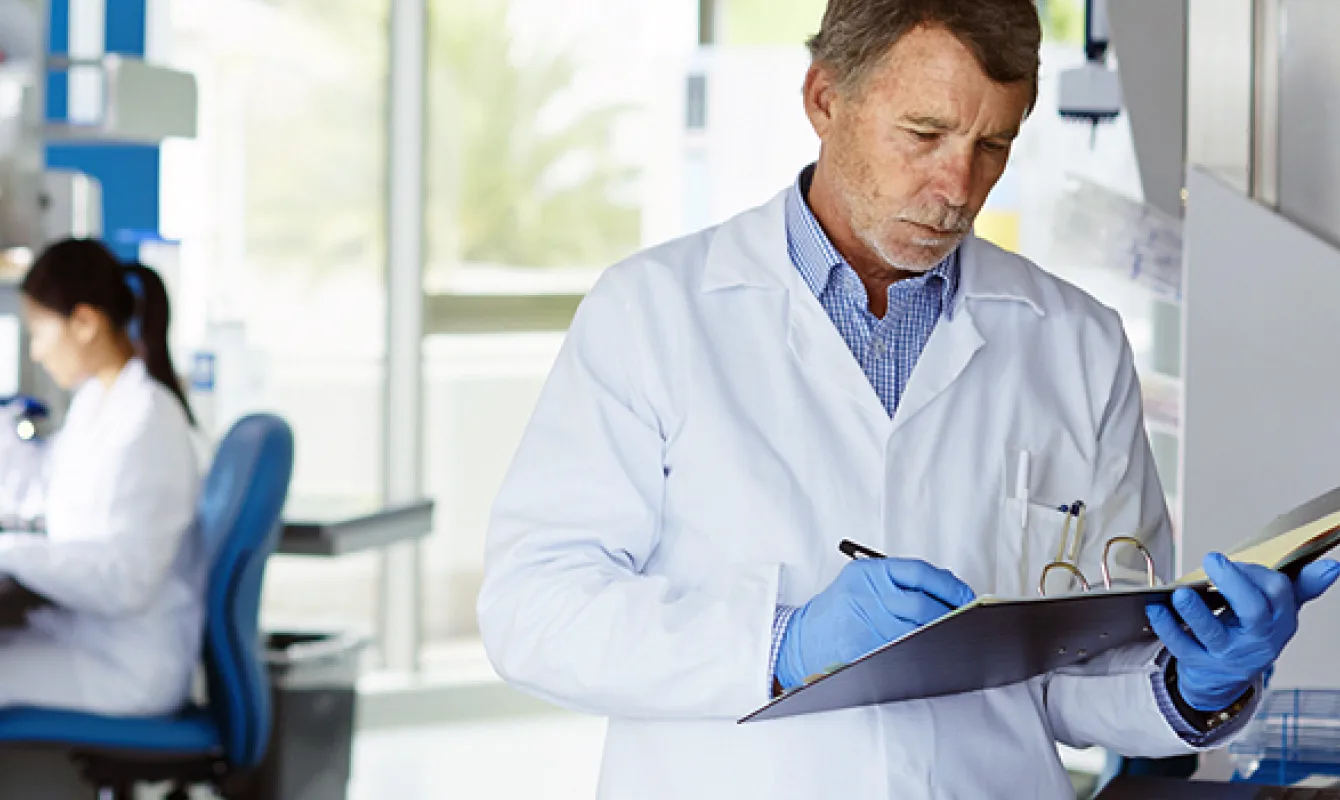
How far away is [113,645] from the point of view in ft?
9.37

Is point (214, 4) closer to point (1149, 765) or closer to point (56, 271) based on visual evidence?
point (56, 271)

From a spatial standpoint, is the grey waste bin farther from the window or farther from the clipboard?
the clipboard

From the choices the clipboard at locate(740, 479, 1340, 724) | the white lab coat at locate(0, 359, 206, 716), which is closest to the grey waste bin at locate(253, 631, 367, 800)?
the white lab coat at locate(0, 359, 206, 716)

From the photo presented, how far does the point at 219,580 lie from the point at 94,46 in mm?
2055

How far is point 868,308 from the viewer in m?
1.49

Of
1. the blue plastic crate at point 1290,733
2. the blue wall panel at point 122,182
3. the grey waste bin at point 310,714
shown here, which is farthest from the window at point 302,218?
the blue plastic crate at point 1290,733

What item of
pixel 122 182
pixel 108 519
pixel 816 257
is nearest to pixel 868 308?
pixel 816 257

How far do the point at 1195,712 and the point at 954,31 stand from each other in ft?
2.01

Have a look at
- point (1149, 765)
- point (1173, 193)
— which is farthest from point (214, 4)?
point (1149, 765)

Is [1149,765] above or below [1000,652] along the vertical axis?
below

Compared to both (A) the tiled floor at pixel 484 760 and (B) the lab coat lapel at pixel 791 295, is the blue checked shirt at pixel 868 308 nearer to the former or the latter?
(B) the lab coat lapel at pixel 791 295

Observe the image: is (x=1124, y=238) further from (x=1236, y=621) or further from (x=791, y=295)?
(x=1236, y=621)

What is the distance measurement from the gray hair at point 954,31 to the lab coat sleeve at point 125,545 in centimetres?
188

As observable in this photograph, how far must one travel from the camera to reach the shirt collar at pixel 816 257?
57.4 inches
